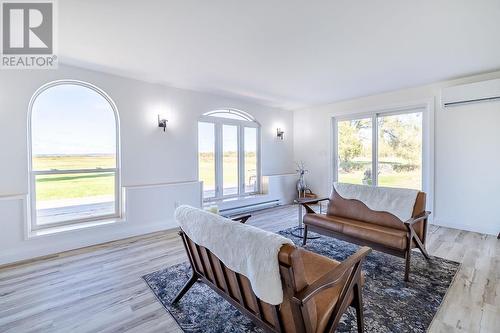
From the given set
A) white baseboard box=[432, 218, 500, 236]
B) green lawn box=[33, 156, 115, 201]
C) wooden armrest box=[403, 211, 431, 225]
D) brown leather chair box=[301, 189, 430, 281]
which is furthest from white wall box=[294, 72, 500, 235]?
green lawn box=[33, 156, 115, 201]

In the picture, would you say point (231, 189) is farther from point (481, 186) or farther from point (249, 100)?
point (481, 186)

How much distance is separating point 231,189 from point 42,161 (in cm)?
334

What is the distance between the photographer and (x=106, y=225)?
360cm

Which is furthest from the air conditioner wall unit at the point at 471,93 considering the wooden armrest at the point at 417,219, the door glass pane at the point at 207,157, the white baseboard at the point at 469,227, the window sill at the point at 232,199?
the door glass pane at the point at 207,157

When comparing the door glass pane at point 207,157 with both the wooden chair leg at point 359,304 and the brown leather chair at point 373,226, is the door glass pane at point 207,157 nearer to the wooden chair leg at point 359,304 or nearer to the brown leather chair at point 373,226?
the brown leather chair at point 373,226

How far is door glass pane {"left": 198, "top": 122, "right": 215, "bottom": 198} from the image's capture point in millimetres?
5008

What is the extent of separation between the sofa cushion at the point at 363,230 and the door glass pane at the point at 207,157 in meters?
2.41

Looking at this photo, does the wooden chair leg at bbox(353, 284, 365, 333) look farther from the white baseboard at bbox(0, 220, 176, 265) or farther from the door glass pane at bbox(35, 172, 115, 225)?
the door glass pane at bbox(35, 172, 115, 225)

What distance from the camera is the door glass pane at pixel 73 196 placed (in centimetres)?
337

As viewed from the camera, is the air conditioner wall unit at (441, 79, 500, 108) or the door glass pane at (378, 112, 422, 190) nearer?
the air conditioner wall unit at (441, 79, 500, 108)

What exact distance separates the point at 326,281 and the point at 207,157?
13.5 ft

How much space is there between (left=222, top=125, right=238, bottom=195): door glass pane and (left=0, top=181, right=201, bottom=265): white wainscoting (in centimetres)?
100

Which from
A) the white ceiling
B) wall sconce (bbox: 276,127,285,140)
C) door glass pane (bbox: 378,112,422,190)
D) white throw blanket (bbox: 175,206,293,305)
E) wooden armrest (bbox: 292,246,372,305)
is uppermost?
the white ceiling

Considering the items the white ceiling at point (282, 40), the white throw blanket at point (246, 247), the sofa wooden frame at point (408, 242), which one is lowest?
the sofa wooden frame at point (408, 242)
